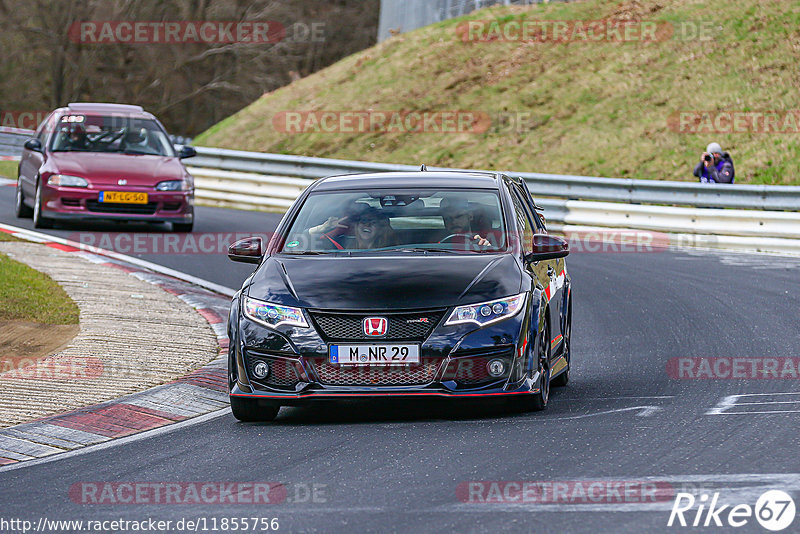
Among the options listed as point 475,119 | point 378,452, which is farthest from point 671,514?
point 475,119

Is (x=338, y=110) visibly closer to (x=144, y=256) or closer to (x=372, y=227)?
(x=144, y=256)

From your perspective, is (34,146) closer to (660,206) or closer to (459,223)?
(660,206)

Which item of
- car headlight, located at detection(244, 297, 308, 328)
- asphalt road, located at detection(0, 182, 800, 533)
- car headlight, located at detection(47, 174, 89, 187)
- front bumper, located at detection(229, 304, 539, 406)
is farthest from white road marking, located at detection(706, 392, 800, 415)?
car headlight, located at detection(47, 174, 89, 187)

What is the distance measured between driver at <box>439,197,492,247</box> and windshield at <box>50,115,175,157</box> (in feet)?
38.8

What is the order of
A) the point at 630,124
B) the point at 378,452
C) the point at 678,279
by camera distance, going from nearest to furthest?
the point at 378,452 → the point at 678,279 → the point at 630,124

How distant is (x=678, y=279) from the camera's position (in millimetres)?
16172

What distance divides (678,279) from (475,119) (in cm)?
1647

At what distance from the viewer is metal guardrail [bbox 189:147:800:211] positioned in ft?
67.2

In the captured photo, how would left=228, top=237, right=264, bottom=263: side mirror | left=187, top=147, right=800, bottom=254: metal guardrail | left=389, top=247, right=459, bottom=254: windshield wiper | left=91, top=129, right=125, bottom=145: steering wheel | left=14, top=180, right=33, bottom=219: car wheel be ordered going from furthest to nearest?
left=14, top=180, right=33, bottom=219: car wheel < left=91, top=129, right=125, bottom=145: steering wheel < left=187, top=147, right=800, bottom=254: metal guardrail < left=228, top=237, right=264, bottom=263: side mirror < left=389, top=247, right=459, bottom=254: windshield wiper

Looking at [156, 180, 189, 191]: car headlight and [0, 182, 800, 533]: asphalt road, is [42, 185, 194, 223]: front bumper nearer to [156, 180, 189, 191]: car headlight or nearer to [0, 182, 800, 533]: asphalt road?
[156, 180, 189, 191]: car headlight

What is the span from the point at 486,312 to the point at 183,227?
1290 centimetres

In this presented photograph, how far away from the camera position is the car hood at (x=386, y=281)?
798 centimetres

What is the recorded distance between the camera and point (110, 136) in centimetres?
2047

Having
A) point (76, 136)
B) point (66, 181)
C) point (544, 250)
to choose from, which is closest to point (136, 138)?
point (76, 136)
